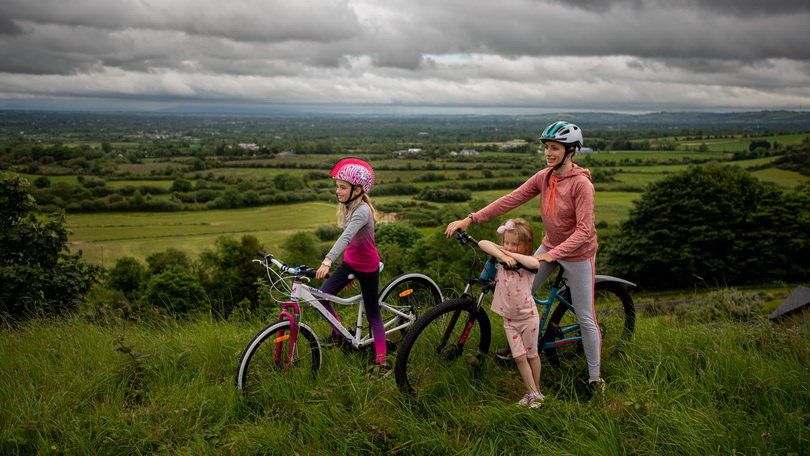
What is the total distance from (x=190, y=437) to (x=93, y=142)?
446 feet

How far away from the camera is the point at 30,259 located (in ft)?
26.1

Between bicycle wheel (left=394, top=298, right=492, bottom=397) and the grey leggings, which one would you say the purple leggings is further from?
the grey leggings

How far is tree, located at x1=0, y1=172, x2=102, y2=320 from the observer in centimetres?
754

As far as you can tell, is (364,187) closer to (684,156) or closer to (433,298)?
(433,298)

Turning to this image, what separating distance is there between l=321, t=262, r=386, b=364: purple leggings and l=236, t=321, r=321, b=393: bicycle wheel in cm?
38

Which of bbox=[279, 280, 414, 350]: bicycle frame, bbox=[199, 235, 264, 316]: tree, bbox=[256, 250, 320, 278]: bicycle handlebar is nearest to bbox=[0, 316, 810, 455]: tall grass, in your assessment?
bbox=[279, 280, 414, 350]: bicycle frame

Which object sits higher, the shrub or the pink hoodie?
the pink hoodie

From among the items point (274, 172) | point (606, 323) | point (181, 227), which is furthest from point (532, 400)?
point (274, 172)

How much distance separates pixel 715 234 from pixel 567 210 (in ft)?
124

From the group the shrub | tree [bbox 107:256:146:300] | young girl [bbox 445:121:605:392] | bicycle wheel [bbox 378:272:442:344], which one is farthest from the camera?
tree [bbox 107:256:146:300]

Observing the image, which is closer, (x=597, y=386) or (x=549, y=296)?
(x=597, y=386)

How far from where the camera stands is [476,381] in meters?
3.61

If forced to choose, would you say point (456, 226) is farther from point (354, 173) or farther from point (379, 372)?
point (379, 372)

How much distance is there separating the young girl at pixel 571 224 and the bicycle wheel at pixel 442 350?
23.3 inches
